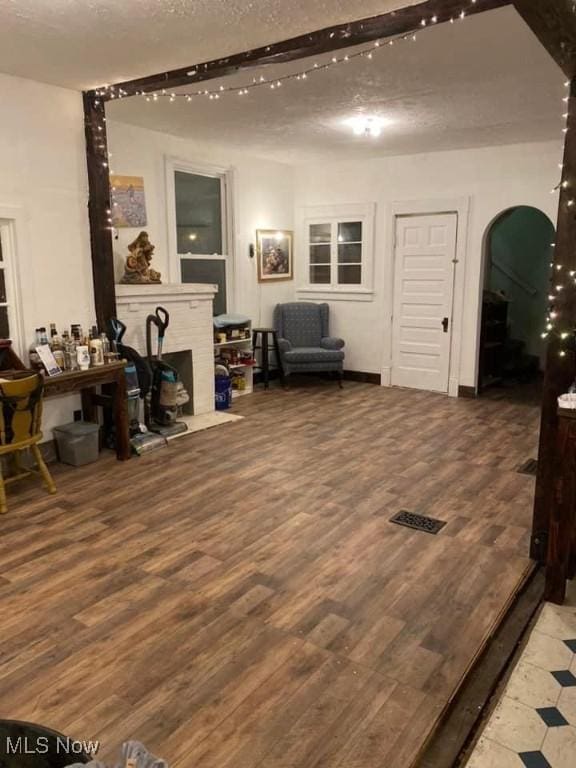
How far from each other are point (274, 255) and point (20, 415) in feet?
14.6

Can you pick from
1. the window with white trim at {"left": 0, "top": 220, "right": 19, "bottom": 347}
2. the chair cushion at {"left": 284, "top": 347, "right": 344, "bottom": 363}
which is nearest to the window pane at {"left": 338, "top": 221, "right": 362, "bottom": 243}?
the chair cushion at {"left": 284, "top": 347, "right": 344, "bottom": 363}

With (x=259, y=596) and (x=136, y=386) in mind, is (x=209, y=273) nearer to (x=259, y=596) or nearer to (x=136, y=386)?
(x=136, y=386)

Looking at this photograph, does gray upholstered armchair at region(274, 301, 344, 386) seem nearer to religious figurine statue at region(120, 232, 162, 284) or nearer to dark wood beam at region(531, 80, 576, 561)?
religious figurine statue at region(120, 232, 162, 284)

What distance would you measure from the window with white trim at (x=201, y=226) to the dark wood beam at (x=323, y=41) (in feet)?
6.30

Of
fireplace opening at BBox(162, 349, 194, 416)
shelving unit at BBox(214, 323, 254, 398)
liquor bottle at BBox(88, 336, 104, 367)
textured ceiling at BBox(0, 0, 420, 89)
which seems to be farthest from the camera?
shelving unit at BBox(214, 323, 254, 398)

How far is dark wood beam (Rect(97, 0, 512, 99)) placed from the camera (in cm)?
275

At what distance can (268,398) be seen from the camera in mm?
6645

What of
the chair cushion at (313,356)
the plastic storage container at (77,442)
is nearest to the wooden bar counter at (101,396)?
the plastic storage container at (77,442)

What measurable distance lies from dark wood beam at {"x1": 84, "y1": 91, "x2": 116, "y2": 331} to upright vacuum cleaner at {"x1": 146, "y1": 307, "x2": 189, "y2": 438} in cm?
45

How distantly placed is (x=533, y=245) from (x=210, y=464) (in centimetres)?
602

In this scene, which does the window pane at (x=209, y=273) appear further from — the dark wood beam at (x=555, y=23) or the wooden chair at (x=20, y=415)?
the dark wood beam at (x=555, y=23)

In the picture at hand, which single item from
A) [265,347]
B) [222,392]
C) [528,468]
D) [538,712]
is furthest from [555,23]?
[265,347]

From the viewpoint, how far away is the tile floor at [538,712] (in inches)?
71.5

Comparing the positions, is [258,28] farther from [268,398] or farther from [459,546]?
[268,398]
